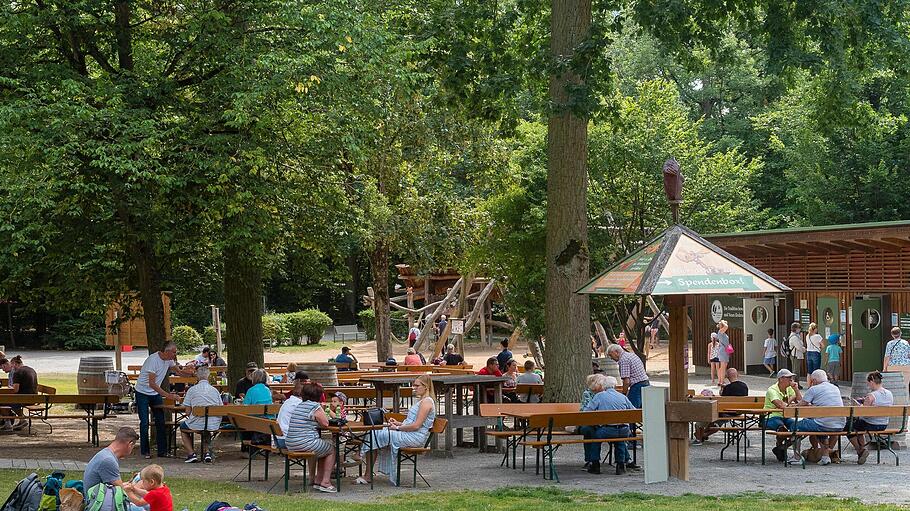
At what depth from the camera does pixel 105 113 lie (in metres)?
15.0

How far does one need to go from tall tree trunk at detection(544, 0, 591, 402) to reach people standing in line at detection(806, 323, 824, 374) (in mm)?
11430

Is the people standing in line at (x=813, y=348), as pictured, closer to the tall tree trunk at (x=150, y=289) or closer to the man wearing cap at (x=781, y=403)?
the man wearing cap at (x=781, y=403)

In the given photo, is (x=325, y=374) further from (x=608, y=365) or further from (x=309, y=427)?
(x=309, y=427)

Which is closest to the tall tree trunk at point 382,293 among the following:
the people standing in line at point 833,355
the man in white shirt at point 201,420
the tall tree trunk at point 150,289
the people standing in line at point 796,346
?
the people standing in line at point 796,346

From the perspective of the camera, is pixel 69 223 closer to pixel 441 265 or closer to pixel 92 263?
pixel 92 263

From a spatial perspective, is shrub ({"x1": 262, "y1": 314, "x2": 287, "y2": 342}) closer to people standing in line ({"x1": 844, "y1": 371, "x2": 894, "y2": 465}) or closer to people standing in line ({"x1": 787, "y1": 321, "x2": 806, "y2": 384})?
people standing in line ({"x1": 787, "y1": 321, "x2": 806, "y2": 384})

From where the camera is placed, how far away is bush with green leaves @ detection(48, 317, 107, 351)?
1972 inches

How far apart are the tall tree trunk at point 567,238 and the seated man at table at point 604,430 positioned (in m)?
2.82

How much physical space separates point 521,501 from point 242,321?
28.8ft

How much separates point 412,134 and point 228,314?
859 centimetres

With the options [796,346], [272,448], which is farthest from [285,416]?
[796,346]

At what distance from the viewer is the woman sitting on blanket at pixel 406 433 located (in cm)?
1322

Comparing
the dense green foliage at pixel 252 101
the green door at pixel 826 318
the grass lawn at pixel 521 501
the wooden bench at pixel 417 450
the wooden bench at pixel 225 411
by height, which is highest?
the dense green foliage at pixel 252 101

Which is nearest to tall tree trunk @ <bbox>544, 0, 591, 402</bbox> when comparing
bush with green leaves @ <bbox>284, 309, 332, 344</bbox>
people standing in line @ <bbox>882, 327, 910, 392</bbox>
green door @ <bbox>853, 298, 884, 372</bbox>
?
people standing in line @ <bbox>882, 327, 910, 392</bbox>
